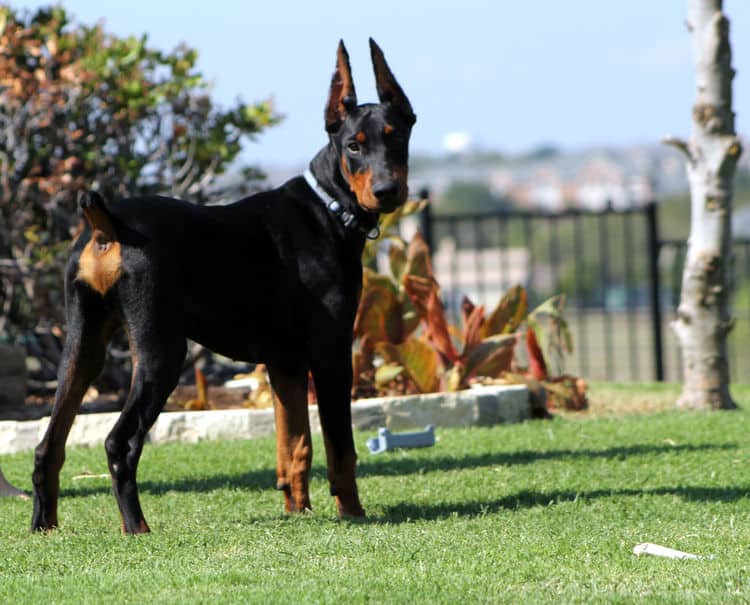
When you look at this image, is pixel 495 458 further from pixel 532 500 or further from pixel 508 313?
pixel 508 313

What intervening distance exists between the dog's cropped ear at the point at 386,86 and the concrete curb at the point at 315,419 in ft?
10.4

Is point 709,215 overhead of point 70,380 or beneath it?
overhead

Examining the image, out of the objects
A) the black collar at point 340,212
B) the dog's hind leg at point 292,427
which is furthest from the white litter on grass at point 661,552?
the black collar at point 340,212

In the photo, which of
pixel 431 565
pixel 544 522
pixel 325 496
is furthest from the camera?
pixel 325 496

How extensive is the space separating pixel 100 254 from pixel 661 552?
2.39 metres

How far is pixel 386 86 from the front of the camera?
5.50m

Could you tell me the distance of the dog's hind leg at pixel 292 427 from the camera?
18.6ft

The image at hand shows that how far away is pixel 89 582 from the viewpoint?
14.2 ft

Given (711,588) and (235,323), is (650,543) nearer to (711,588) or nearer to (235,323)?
(711,588)

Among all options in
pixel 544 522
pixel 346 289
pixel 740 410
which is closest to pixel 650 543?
pixel 544 522

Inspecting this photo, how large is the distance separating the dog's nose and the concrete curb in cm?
326

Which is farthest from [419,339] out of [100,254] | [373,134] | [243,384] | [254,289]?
[100,254]

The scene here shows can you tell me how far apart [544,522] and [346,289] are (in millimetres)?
1267

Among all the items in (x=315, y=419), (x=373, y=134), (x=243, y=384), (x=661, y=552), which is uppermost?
(x=373, y=134)
